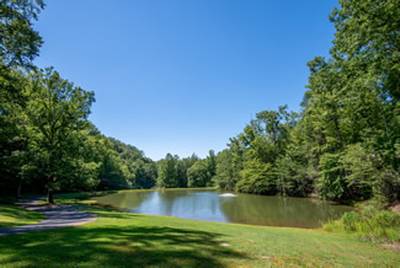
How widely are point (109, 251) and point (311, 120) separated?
101 ft

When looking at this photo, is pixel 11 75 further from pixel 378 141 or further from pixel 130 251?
pixel 378 141

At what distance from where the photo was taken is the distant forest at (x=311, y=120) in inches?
427

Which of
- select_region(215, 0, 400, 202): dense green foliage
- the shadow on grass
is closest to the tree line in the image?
the shadow on grass

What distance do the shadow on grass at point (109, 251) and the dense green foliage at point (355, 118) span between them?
446 inches

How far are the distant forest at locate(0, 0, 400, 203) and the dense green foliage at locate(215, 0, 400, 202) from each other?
0.17ft

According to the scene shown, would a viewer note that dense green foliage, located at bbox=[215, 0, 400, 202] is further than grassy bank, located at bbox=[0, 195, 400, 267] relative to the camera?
Yes

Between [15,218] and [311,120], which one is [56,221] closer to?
[15,218]

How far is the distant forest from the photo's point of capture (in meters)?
10.8

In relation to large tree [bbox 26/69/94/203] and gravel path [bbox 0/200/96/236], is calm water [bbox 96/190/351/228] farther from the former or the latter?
gravel path [bbox 0/200/96/236]

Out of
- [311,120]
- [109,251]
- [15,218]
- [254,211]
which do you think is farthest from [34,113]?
[311,120]

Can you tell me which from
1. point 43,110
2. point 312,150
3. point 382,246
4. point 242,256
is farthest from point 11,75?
point 312,150

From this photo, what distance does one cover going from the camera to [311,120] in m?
30.3

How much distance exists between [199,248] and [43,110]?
64.9 feet

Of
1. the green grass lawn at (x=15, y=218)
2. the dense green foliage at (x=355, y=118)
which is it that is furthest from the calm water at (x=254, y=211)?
the green grass lawn at (x=15, y=218)
